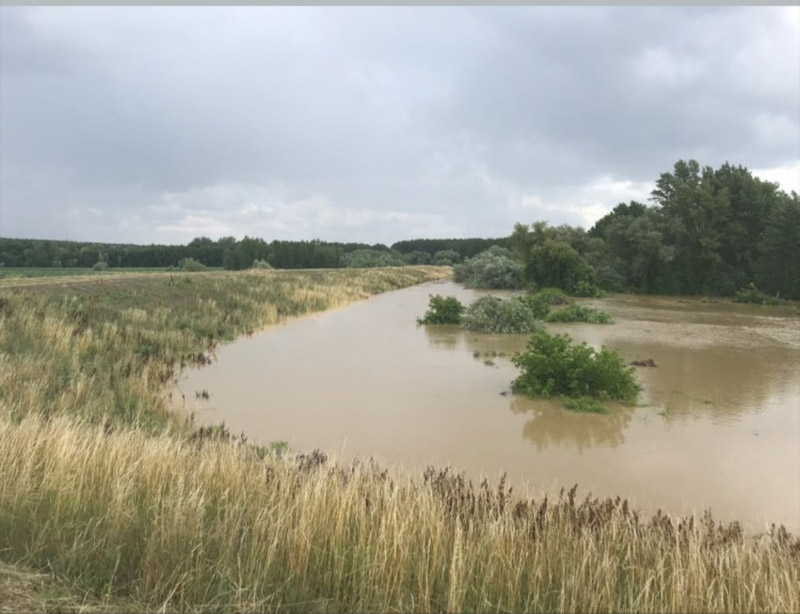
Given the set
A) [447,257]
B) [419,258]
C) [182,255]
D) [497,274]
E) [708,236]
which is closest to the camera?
[708,236]

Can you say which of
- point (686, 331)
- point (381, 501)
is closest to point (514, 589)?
point (381, 501)

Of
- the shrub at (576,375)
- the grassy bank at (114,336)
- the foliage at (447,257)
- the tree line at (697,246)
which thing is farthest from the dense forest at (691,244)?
the foliage at (447,257)

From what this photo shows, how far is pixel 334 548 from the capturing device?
3973mm

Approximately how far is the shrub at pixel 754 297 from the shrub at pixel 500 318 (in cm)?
2010

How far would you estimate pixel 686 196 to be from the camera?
3991cm

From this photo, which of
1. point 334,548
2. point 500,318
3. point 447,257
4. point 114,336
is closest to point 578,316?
point 500,318

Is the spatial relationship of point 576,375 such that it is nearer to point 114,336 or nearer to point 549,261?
point 114,336

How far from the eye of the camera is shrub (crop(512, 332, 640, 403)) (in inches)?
435

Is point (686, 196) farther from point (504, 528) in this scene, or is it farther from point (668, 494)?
point (504, 528)

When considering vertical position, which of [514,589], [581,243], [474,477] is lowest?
[474,477]

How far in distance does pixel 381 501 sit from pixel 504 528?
3.64 ft

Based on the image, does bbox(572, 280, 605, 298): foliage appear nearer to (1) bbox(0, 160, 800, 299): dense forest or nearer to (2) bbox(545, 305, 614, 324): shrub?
(1) bbox(0, 160, 800, 299): dense forest

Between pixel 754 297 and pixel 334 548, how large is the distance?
38082mm

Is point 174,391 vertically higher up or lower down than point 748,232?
lower down
